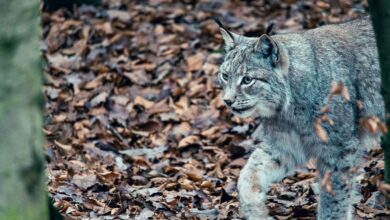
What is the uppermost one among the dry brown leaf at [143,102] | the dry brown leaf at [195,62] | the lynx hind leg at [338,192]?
the lynx hind leg at [338,192]

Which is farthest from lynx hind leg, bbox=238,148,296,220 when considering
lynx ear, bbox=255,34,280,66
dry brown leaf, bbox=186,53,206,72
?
dry brown leaf, bbox=186,53,206,72

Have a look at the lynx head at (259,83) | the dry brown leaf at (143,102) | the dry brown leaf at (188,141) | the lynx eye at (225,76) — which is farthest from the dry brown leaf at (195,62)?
the lynx head at (259,83)

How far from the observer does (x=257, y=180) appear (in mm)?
6539

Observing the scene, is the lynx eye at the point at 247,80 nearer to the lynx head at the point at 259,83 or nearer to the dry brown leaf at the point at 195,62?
the lynx head at the point at 259,83

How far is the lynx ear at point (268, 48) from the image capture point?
254 inches

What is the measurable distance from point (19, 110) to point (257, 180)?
2.37m

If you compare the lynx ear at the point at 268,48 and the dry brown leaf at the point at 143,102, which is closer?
the lynx ear at the point at 268,48

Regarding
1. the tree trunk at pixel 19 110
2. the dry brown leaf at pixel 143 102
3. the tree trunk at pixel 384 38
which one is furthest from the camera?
the dry brown leaf at pixel 143 102

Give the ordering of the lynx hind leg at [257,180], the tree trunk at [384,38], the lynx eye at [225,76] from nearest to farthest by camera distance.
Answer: the tree trunk at [384,38] → the lynx hind leg at [257,180] → the lynx eye at [225,76]

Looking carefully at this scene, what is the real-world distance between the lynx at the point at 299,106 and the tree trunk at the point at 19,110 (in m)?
2.03

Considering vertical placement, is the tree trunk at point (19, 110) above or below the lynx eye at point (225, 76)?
above

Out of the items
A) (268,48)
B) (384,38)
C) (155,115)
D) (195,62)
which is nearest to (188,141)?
(155,115)

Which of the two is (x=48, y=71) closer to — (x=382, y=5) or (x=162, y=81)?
(x=162, y=81)

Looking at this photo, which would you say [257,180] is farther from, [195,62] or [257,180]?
[195,62]
